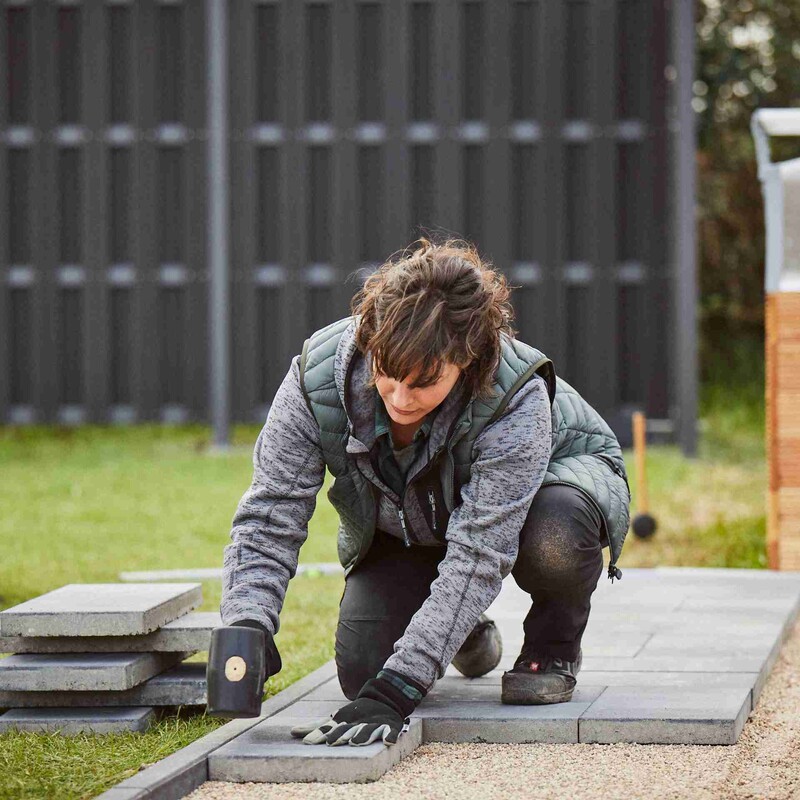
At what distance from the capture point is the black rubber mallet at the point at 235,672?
119 inches

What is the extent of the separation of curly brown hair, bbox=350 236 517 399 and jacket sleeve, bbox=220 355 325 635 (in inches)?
10.0

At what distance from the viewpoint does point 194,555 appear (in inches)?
247

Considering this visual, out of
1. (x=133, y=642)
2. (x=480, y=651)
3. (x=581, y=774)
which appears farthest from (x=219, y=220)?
(x=581, y=774)

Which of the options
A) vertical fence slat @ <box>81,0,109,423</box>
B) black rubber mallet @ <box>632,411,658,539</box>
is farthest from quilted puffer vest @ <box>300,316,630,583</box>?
vertical fence slat @ <box>81,0,109,423</box>

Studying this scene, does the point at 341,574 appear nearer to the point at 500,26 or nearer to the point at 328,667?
the point at 328,667

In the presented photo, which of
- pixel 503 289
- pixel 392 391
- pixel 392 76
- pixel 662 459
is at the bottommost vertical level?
pixel 662 459

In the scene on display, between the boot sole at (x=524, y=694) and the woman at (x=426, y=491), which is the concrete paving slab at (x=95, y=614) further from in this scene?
the boot sole at (x=524, y=694)

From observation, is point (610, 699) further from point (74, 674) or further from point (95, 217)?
point (95, 217)

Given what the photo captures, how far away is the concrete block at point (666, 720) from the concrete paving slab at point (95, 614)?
104 centimetres

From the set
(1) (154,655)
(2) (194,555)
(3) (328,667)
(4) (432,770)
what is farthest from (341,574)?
(4) (432,770)

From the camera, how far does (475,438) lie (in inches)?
129

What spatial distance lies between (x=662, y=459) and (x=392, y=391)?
6.60 meters

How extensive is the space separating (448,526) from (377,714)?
1.47ft

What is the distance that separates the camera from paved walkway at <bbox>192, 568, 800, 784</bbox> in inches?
123
